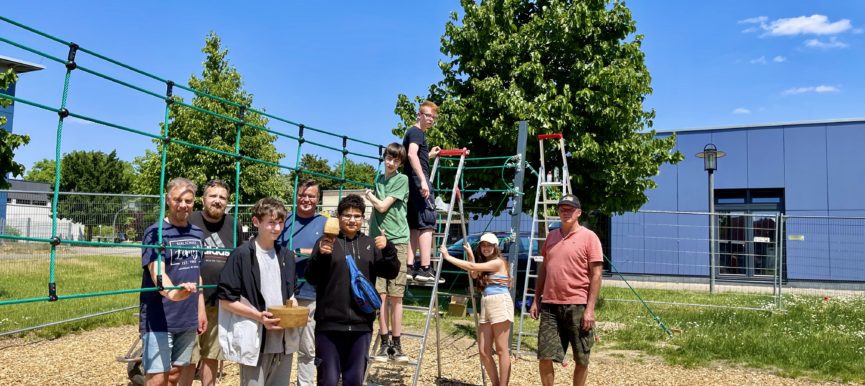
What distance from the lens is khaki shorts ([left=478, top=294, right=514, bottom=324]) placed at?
16.5 ft

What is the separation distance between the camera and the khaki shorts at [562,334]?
461cm

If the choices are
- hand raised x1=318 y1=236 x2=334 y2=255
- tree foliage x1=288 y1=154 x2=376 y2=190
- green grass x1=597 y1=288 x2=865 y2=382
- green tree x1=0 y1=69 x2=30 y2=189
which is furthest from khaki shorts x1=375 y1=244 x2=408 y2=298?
tree foliage x1=288 y1=154 x2=376 y2=190

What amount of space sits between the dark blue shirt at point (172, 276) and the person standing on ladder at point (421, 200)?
1.76 m

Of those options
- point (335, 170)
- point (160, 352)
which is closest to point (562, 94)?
point (160, 352)

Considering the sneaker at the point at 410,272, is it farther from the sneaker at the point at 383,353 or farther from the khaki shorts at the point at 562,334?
the khaki shorts at the point at 562,334

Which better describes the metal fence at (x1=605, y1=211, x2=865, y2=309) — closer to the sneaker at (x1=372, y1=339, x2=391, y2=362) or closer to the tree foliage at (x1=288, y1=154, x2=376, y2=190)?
the sneaker at (x1=372, y1=339, x2=391, y2=362)

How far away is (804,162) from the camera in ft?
53.4

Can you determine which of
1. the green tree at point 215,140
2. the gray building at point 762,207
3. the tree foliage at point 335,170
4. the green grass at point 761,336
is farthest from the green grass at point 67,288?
the tree foliage at point 335,170

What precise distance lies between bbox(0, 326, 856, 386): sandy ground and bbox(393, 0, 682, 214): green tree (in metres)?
3.85

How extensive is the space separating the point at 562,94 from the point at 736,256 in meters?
5.84

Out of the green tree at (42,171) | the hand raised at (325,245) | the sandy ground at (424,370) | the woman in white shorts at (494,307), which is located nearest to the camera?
the hand raised at (325,245)

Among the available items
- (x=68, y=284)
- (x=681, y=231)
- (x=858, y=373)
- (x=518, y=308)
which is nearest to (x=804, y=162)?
(x=681, y=231)

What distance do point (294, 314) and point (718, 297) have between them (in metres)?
10.4

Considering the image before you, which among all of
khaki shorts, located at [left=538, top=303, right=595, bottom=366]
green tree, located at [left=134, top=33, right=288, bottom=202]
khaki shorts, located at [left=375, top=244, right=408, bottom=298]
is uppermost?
green tree, located at [left=134, top=33, right=288, bottom=202]
